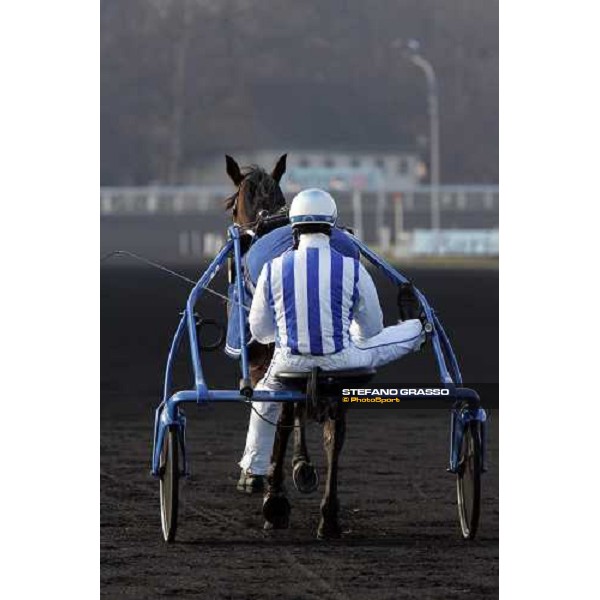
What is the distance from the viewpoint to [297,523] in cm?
995

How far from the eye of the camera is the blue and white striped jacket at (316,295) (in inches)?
361

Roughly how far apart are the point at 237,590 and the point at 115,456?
513cm

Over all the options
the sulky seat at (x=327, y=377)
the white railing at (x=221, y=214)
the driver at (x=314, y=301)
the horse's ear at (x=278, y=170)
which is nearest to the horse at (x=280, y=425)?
the horse's ear at (x=278, y=170)

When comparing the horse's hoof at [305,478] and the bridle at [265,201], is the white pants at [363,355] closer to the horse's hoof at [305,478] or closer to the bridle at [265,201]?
the horse's hoof at [305,478]

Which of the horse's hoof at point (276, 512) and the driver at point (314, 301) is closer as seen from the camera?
the driver at point (314, 301)

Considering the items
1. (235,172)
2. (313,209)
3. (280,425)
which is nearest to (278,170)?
(235,172)

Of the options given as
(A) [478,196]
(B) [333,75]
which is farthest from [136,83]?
(A) [478,196]

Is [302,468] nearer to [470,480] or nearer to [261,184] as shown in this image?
[470,480]

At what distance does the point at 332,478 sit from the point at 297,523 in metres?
0.78

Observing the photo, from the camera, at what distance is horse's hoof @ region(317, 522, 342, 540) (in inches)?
368

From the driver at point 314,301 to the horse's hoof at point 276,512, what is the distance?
0.75 metres

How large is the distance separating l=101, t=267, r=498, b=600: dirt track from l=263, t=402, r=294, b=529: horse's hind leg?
90 mm

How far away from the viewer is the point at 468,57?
150250mm
